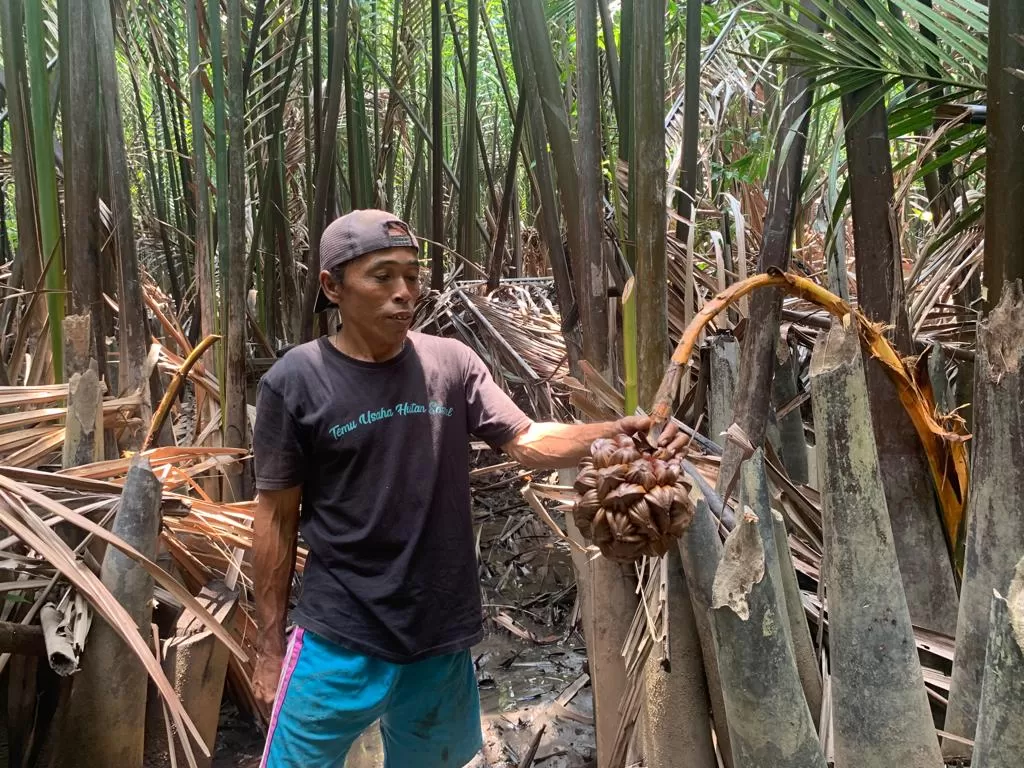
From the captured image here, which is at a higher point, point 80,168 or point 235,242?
point 80,168

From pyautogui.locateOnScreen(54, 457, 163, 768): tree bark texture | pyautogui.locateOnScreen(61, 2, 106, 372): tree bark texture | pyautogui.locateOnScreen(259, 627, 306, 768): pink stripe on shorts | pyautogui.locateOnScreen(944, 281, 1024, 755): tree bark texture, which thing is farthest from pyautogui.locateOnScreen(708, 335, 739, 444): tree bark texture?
pyautogui.locateOnScreen(61, 2, 106, 372): tree bark texture

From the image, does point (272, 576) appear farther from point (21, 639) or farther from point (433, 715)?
point (21, 639)

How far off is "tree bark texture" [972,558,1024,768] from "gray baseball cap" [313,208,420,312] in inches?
45.3

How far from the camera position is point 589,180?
1.58m

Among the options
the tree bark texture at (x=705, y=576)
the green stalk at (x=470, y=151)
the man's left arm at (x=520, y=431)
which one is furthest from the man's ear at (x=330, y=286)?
the green stalk at (x=470, y=151)

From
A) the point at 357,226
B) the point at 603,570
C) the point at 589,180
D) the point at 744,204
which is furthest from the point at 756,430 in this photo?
the point at 744,204

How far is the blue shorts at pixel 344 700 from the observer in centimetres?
155

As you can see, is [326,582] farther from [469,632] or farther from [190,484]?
[190,484]

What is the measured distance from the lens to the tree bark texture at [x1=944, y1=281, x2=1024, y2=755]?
111 centimetres

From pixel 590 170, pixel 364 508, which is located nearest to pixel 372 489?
pixel 364 508

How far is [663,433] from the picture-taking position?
3.26ft

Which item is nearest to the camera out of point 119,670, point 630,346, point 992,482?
point 992,482

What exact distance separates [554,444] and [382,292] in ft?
1.46

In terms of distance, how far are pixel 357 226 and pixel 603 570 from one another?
33.6 inches
